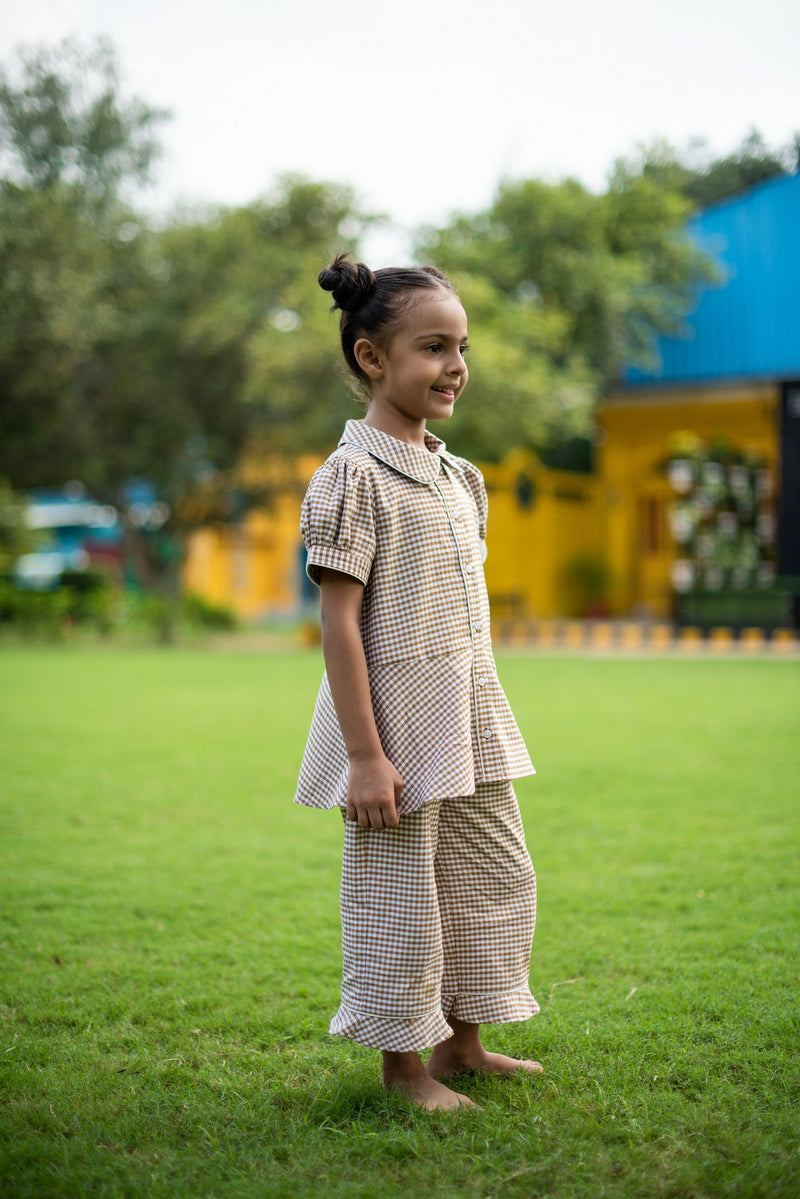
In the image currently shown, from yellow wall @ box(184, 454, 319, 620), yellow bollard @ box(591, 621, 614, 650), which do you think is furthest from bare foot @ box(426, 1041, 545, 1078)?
yellow wall @ box(184, 454, 319, 620)

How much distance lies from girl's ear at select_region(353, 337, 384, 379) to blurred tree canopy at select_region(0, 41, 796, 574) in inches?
500

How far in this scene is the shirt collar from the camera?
2234 mm

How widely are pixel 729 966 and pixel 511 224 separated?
16.0 metres

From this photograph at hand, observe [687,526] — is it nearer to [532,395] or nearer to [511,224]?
[532,395]

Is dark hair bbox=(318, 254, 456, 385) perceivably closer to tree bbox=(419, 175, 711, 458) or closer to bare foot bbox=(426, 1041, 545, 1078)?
bare foot bbox=(426, 1041, 545, 1078)

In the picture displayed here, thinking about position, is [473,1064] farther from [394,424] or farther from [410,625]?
[394,424]

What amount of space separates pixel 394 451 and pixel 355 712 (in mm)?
540

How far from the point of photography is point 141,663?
1454cm

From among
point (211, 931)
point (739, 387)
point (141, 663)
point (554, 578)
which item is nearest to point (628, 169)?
point (739, 387)

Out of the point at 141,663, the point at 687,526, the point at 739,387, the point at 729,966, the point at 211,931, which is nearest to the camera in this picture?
the point at 729,966

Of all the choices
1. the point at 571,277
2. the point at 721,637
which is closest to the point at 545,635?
the point at 721,637

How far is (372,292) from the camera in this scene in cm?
226

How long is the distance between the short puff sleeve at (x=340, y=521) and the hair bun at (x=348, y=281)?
0.35 m

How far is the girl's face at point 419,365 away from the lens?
2.22 m
